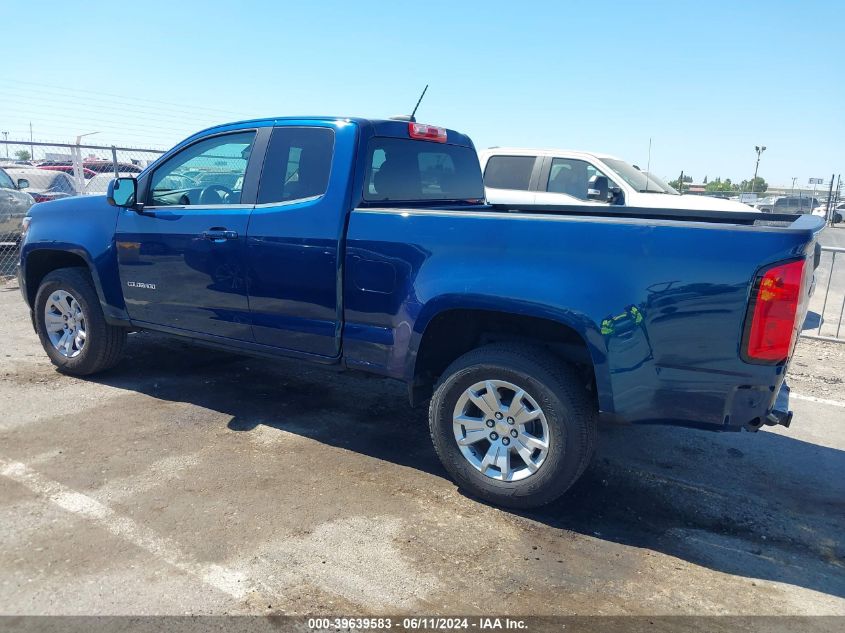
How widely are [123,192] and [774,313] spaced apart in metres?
4.21

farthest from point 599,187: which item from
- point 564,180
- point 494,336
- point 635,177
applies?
point 494,336

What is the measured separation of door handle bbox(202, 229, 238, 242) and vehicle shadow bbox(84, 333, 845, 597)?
47.9 inches

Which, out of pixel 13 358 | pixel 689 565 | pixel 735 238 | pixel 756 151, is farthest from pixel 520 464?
pixel 756 151

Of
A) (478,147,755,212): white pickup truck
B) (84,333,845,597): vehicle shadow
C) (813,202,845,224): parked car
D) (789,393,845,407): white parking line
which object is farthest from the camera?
(813,202,845,224): parked car

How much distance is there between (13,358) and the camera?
592 cm

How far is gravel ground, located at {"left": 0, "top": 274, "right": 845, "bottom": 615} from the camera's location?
2.75 m

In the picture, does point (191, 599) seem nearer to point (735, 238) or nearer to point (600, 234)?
point (600, 234)

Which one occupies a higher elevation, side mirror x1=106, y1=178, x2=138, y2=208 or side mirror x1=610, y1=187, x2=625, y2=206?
side mirror x1=610, y1=187, x2=625, y2=206

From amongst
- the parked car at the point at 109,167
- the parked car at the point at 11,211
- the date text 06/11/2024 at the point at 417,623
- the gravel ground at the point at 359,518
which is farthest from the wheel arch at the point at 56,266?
the parked car at the point at 109,167

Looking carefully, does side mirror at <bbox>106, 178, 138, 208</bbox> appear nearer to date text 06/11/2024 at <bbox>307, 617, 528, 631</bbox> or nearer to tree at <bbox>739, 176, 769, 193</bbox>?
date text 06/11/2024 at <bbox>307, 617, 528, 631</bbox>

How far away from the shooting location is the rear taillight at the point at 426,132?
4398 millimetres

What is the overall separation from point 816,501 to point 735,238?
191 centimetres

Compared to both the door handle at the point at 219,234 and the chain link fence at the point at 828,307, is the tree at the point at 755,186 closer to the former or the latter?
the chain link fence at the point at 828,307

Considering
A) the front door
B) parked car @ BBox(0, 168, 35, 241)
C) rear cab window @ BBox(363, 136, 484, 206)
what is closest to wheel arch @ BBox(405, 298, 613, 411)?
rear cab window @ BBox(363, 136, 484, 206)
